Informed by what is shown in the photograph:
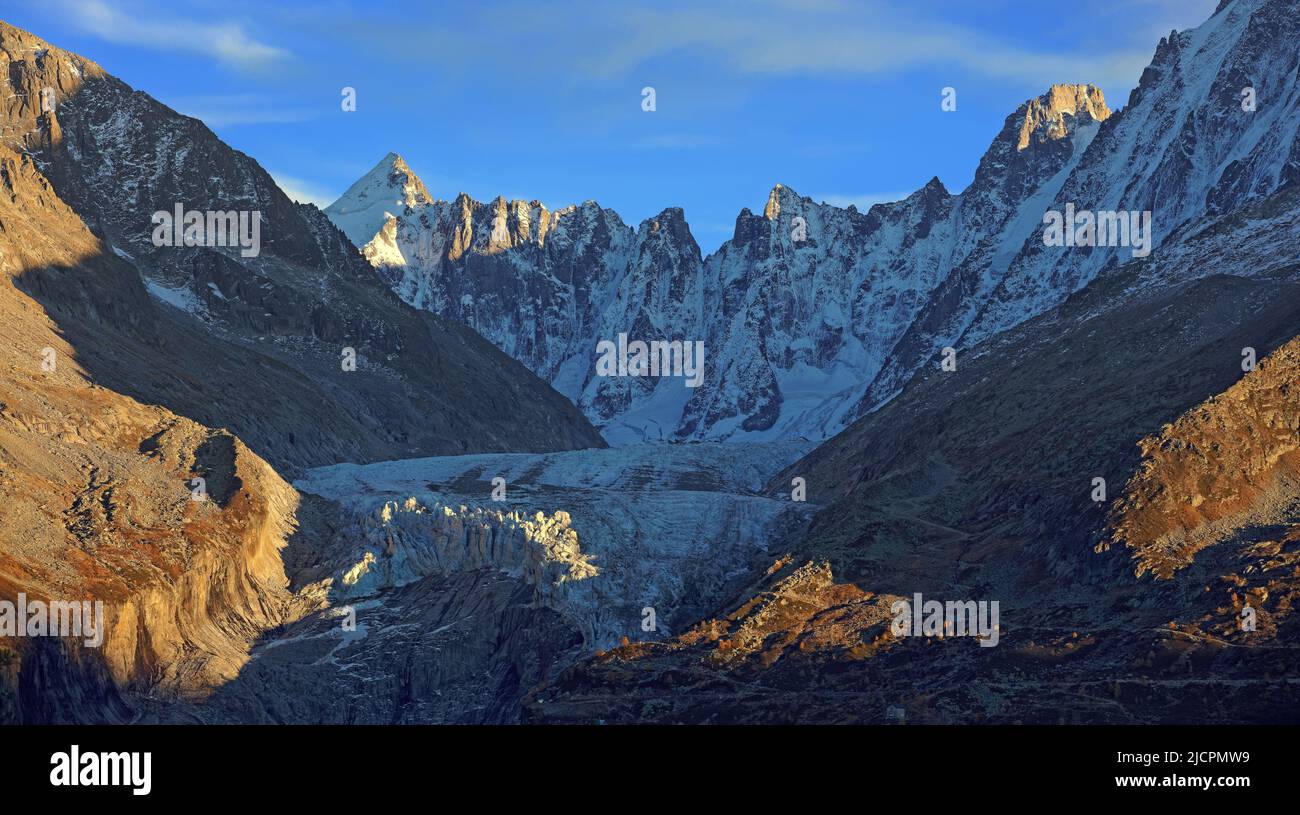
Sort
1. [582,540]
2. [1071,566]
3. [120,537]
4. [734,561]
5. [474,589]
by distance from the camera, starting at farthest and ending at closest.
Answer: [734,561], [582,540], [474,589], [120,537], [1071,566]

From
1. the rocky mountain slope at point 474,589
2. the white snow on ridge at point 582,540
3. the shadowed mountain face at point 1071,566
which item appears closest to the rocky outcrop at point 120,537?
the rocky mountain slope at point 474,589

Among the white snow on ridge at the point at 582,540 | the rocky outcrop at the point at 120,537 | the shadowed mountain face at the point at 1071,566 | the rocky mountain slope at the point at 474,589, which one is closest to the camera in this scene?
the shadowed mountain face at the point at 1071,566

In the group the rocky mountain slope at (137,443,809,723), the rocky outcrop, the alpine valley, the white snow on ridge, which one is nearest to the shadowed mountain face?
the alpine valley

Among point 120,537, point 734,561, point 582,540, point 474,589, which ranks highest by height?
point 120,537

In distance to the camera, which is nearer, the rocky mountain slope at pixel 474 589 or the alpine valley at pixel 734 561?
the alpine valley at pixel 734 561

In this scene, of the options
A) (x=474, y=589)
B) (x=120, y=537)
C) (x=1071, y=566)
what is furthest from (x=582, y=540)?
(x=1071, y=566)

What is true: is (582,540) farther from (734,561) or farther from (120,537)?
(120,537)

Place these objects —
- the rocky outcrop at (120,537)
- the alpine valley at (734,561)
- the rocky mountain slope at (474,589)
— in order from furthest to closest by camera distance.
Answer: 1. the rocky mountain slope at (474,589)
2. the rocky outcrop at (120,537)
3. the alpine valley at (734,561)

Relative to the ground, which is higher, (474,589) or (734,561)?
(734,561)

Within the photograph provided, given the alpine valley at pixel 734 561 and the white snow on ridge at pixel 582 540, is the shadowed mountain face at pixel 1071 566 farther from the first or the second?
the white snow on ridge at pixel 582 540

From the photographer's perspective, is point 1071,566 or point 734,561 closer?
point 1071,566
